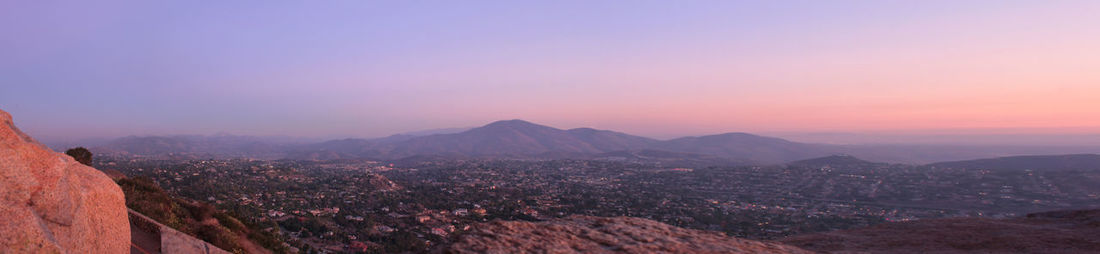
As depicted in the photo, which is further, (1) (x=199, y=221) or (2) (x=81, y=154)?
(2) (x=81, y=154)

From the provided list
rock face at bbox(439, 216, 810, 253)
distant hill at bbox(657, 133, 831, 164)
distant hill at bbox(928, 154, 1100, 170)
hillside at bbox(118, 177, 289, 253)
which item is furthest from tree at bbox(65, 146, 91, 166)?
distant hill at bbox(657, 133, 831, 164)

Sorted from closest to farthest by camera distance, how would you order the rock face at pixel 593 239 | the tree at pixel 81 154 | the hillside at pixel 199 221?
1. the rock face at pixel 593 239
2. the hillside at pixel 199 221
3. the tree at pixel 81 154

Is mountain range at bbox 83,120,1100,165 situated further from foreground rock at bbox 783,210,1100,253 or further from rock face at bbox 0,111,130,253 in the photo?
rock face at bbox 0,111,130,253

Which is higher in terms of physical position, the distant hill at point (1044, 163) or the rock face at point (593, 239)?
the rock face at point (593, 239)

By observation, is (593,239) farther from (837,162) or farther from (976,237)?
(837,162)

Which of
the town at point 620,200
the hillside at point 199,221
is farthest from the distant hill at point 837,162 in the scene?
the hillside at point 199,221

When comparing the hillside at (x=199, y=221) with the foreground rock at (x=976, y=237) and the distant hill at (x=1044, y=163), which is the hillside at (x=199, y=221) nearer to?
the foreground rock at (x=976, y=237)

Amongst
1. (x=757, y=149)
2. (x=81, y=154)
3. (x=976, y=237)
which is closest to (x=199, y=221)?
(x=81, y=154)
